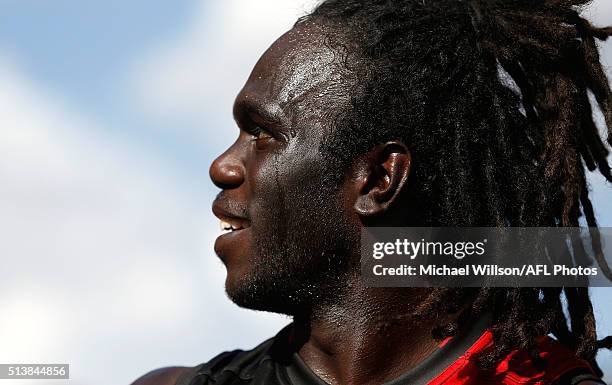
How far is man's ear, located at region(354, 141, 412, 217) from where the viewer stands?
472cm

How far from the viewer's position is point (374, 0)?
16.7 ft

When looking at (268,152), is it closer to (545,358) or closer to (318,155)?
(318,155)

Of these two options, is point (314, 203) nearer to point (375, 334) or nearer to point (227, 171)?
point (227, 171)

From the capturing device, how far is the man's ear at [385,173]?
15.5 ft

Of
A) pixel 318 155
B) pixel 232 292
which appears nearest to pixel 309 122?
pixel 318 155

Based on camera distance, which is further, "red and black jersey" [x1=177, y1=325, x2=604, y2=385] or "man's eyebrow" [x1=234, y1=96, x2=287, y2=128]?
"man's eyebrow" [x1=234, y1=96, x2=287, y2=128]

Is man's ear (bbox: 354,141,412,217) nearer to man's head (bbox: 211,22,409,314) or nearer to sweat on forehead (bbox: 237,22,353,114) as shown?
man's head (bbox: 211,22,409,314)

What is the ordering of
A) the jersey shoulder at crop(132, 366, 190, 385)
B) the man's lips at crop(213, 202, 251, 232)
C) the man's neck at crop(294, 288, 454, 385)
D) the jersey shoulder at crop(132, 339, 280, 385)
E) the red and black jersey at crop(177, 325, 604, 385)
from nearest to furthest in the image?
the red and black jersey at crop(177, 325, 604, 385) < the man's neck at crop(294, 288, 454, 385) < the man's lips at crop(213, 202, 251, 232) < the jersey shoulder at crop(132, 339, 280, 385) < the jersey shoulder at crop(132, 366, 190, 385)

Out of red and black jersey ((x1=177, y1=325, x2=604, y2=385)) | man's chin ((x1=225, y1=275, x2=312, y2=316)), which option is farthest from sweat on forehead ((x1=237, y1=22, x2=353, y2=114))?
red and black jersey ((x1=177, y1=325, x2=604, y2=385))

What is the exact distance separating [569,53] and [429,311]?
1.36 meters

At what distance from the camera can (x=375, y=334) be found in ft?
15.4

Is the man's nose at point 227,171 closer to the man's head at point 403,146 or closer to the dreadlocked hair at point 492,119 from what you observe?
the man's head at point 403,146

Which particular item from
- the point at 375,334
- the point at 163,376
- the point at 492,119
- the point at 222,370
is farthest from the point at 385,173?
the point at 163,376

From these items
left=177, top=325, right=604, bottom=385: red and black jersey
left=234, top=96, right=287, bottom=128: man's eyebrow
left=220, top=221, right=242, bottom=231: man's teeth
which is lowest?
left=177, top=325, right=604, bottom=385: red and black jersey
